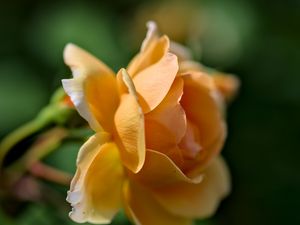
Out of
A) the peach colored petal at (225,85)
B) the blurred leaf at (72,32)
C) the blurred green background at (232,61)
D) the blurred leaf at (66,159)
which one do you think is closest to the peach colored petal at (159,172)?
the peach colored petal at (225,85)

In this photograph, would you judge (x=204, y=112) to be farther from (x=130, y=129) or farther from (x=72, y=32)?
(x=72, y=32)

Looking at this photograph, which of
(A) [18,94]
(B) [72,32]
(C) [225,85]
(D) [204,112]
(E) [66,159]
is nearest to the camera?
(D) [204,112]

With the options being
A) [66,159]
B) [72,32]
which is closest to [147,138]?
[66,159]

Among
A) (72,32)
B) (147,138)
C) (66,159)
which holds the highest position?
(147,138)

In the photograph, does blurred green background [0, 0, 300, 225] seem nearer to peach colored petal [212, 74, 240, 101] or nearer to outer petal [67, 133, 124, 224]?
peach colored petal [212, 74, 240, 101]

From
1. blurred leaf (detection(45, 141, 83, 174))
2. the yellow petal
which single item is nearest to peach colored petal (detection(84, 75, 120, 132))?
the yellow petal

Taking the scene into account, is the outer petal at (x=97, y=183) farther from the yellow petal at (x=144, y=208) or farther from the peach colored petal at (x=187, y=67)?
the peach colored petal at (x=187, y=67)
